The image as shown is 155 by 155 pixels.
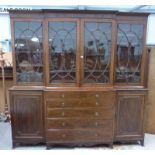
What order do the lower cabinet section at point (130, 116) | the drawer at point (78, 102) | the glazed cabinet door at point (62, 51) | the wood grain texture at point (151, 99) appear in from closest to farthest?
the glazed cabinet door at point (62, 51)
the drawer at point (78, 102)
the lower cabinet section at point (130, 116)
the wood grain texture at point (151, 99)

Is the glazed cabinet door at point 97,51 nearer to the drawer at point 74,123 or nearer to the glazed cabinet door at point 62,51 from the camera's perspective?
the glazed cabinet door at point 62,51

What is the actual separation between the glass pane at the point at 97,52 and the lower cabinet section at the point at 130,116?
38 cm

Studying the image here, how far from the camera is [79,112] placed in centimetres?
257

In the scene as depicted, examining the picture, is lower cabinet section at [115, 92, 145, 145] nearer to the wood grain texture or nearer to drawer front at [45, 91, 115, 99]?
drawer front at [45, 91, 115, 99]

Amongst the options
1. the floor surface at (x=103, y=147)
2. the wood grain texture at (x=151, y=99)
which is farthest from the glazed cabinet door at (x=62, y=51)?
the wood grain texture at (x=151, y=99)

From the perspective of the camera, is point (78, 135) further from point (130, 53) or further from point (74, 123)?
point (130, 53)

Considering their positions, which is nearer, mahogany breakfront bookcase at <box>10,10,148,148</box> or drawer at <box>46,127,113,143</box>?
mahogany breakfront bookcase at <box>10,10,148,148</box>

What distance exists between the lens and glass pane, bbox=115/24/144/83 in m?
2.54

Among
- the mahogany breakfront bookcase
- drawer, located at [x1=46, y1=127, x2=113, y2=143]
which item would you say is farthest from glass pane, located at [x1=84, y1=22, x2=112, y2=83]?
drawer, located at [x1=46, y1=127, x2=113, y2=143]

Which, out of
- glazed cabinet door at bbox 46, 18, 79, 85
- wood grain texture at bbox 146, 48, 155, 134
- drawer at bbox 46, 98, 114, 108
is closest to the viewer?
glazed cabinet door at bbox 46, 18, 79, 85

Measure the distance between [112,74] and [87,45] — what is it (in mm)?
502

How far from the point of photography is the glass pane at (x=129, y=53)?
99.8 inches

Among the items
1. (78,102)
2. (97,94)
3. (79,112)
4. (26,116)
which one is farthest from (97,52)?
(26,116)

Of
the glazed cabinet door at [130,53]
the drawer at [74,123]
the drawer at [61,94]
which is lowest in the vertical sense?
the drawer at [74,123]
